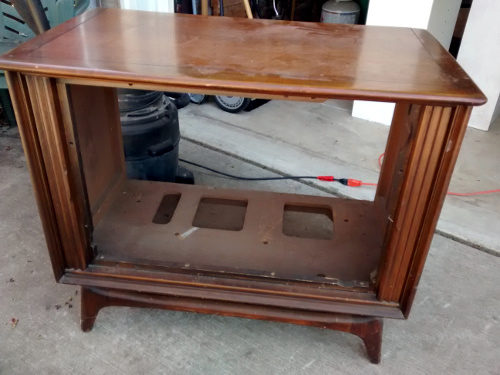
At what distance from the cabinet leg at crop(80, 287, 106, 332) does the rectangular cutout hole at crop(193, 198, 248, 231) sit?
46cm

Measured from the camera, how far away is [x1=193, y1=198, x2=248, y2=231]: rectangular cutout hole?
63.9 inches

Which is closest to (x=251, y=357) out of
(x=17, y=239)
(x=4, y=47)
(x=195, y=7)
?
(x=17, y=239)

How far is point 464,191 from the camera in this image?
197cm

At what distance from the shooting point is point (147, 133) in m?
1.66

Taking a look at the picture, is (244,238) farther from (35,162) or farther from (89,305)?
(35,162)

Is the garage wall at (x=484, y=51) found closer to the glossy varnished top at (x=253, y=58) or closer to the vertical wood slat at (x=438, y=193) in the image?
the glossy varnished top at (x=253, y=58)

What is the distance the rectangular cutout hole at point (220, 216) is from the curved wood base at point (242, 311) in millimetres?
436

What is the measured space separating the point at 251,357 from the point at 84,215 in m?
0.58

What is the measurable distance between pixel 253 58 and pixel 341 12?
2.20 metres

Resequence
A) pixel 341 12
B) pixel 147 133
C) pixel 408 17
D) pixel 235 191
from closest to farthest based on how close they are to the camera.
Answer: pixel 235 191, pixel 147 133, pixel 408 17, pixel 341 12

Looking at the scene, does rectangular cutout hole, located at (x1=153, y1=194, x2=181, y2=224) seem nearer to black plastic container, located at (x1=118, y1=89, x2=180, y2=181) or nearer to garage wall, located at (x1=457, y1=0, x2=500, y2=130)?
black plastic container, located at (x1=118, y1=89, x2=180, y2=181)

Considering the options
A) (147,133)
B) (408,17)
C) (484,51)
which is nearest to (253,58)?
(147,133)

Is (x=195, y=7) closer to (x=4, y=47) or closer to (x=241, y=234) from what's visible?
(x=4, y=47)

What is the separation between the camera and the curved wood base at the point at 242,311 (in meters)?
1.17
